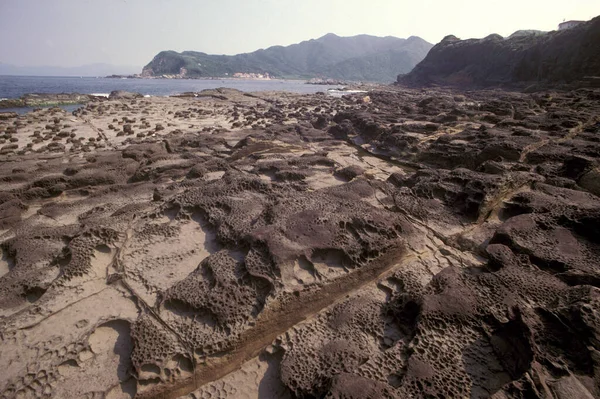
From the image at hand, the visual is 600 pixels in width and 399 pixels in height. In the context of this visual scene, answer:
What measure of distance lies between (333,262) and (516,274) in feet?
6.84

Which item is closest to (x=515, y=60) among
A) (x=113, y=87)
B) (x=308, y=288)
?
(x=308, y=288)

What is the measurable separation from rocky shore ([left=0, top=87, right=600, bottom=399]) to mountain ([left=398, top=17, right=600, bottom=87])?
3385 cm

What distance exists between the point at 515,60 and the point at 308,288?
2126 inches

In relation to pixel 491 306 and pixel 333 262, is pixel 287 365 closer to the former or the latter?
pixel 333 262

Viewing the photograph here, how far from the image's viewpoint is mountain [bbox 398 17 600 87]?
1236 inches

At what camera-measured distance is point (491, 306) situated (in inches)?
120

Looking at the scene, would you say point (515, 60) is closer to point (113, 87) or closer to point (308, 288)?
point (308, 288)

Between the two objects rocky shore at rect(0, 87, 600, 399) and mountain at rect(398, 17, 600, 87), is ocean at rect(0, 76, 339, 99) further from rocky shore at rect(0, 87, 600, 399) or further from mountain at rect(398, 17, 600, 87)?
rocky shore at rect(0, 87, 600, 399)

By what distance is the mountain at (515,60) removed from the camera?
31391 mm

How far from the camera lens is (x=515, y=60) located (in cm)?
4288

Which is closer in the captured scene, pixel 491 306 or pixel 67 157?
pixel 491 306

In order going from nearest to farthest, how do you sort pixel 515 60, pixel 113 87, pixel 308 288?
pixel 308 288 < pixel 515 60 < pixel 113 87

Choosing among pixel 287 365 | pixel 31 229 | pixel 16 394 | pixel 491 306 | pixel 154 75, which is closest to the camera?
pixel 16 394

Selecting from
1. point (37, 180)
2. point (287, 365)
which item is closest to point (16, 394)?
point (287, 365)
